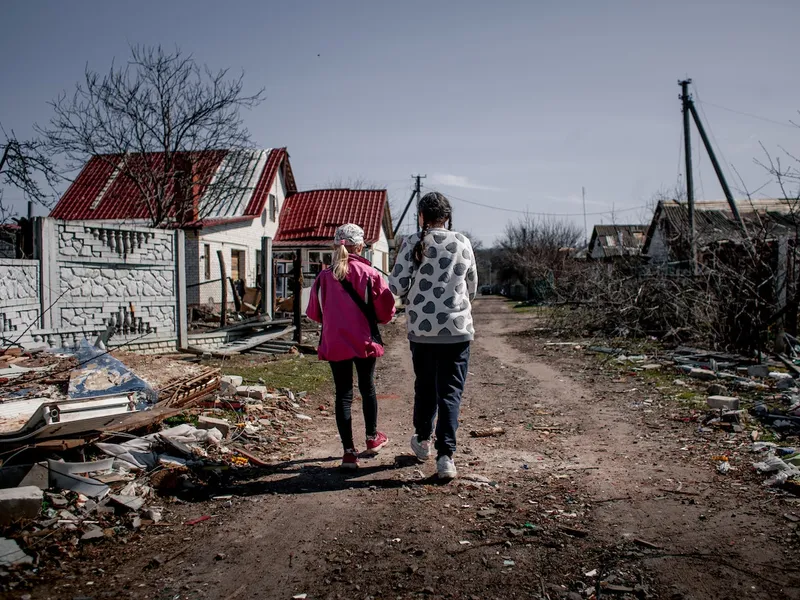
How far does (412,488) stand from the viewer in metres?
3.85

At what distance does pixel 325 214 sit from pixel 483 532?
2588 cm

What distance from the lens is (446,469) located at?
155 inches

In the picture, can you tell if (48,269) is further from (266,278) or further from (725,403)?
(725,403)

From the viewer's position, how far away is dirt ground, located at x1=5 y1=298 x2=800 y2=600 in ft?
8.48

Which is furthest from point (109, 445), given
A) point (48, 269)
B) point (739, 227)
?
point (739, 227)

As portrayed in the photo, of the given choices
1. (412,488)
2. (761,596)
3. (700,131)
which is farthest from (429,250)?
(700,131)

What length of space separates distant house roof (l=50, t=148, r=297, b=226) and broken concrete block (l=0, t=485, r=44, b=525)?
635 inches

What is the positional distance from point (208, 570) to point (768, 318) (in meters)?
9.03

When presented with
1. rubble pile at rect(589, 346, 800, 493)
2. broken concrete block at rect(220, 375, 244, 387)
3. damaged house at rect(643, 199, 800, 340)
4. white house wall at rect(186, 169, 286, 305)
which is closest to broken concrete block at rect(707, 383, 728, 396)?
rubble pile at rect(589, 346, 800, 493)

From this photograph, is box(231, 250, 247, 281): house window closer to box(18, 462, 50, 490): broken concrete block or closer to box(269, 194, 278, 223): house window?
box(269, 194, 278, 223): house window

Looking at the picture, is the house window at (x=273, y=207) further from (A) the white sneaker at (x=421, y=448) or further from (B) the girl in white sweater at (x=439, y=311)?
(A) the white sneaker at (x=421, y=448)

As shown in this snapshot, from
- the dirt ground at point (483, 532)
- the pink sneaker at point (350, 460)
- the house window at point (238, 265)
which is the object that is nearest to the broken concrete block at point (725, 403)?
the dirt ground at point (483, 532)

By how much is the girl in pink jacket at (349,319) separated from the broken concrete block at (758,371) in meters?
6.22

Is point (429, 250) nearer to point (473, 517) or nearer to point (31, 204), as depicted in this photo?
point (473, 517)
